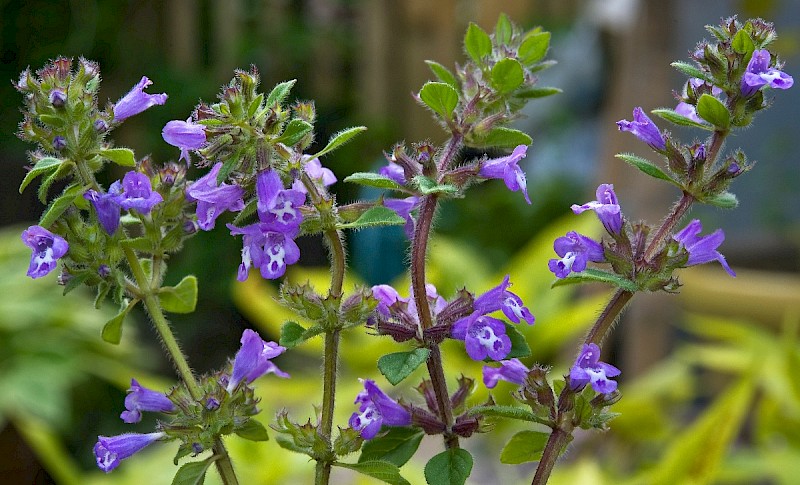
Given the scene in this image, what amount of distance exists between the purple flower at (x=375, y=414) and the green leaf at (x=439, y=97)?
150 mm

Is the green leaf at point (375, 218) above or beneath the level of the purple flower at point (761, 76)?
beneath

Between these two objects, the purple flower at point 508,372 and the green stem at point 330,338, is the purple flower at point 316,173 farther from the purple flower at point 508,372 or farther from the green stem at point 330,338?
the purple flower at point 508,372

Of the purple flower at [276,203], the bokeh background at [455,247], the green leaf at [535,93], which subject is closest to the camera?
the purple flower at [276,203]

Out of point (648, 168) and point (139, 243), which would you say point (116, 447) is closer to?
point (139, 243)

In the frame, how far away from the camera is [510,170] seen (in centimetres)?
48

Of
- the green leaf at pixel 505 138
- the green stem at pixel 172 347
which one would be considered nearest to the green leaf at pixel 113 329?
the green stem at pixel 172 347

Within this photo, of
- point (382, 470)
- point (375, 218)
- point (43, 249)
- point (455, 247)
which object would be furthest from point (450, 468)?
point (455, 247)

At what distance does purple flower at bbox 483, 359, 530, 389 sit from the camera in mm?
510

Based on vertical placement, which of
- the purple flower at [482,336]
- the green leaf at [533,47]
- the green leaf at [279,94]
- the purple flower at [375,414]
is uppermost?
the green leaf at [533,47]

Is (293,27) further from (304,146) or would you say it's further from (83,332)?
(304,146)

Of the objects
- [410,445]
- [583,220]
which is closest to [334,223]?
[410,445]

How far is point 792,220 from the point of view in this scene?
3039 millimetres

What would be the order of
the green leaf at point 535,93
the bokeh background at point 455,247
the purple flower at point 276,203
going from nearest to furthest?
the purple flower at point 276,203, the green leaf at point 535,93, the bokeh background at point 455,247

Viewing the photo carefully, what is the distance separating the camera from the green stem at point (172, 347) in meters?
0.47
